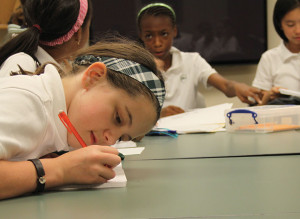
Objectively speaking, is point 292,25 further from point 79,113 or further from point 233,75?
point 79,113

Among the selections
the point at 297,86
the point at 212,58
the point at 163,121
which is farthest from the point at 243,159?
the point at 212,58

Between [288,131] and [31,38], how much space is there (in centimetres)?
84

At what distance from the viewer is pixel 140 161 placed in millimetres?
858

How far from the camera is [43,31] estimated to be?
1.22 m

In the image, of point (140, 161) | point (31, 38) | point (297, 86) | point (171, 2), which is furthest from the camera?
point (171, 2)

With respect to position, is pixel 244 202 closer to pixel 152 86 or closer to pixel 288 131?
pixel 152 86

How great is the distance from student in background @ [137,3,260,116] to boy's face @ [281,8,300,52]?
431 mm

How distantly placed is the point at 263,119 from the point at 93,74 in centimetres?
68

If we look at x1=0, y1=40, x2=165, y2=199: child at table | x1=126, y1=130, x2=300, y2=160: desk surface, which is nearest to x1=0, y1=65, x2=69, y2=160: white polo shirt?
x1=0, y1=40, x2=165, y2=199: child at table

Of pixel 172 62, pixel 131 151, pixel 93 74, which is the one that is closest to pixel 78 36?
pixel 131 151

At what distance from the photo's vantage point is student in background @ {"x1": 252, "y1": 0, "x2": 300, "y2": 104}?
2043 millimetres

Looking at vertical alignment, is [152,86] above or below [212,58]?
above

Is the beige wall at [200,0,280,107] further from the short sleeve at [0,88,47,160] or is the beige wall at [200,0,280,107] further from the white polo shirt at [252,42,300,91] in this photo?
the short sleeve at [0,88,47,160]

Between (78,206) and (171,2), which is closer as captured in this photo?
(78,206)
